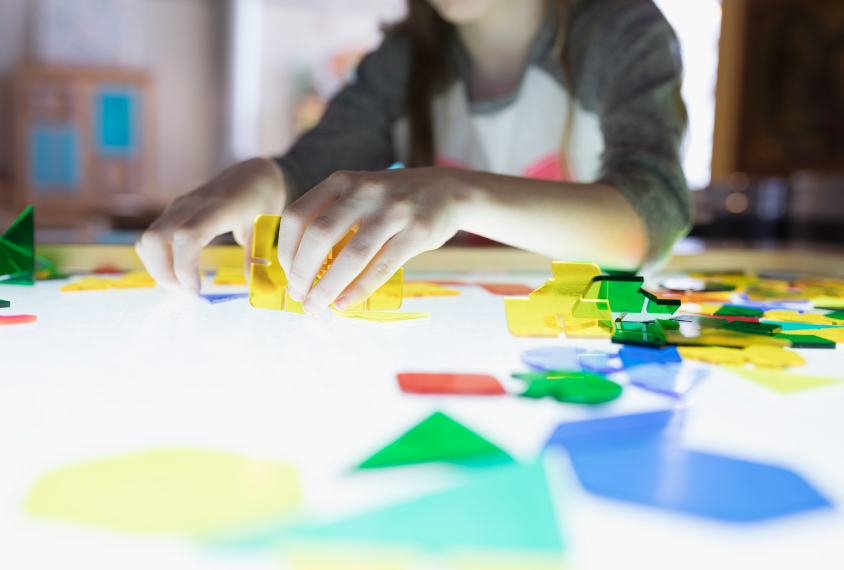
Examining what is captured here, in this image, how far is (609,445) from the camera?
0.31m

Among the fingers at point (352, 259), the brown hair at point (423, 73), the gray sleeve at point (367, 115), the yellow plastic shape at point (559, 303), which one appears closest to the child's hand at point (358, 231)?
the fingers at point (352, 259)

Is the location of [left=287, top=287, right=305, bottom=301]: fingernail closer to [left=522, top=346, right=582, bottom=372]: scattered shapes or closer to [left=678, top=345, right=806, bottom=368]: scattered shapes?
[left=522, top=346, right=582, bottom=372]: scattered shapes

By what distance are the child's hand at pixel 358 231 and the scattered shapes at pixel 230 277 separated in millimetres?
301

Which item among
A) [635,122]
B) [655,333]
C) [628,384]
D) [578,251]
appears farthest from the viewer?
[635,122]

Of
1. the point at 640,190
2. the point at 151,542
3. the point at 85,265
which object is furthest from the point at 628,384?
the point at 85,265

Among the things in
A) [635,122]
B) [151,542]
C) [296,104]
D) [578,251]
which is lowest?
[151,542]

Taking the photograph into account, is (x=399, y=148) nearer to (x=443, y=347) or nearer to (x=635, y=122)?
(x=635, y=122)

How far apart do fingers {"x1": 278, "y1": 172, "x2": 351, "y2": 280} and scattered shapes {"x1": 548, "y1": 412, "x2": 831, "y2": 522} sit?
31 cm

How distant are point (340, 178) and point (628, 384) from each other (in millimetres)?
308

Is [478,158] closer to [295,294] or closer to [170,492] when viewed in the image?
[295,294]

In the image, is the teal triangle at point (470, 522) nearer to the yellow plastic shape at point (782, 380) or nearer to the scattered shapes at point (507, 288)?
the yellow plastic shape at point (782, 380)

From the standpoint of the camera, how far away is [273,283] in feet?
2.05

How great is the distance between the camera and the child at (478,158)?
1.81ft

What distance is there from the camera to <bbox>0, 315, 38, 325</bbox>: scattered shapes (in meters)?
0.55
